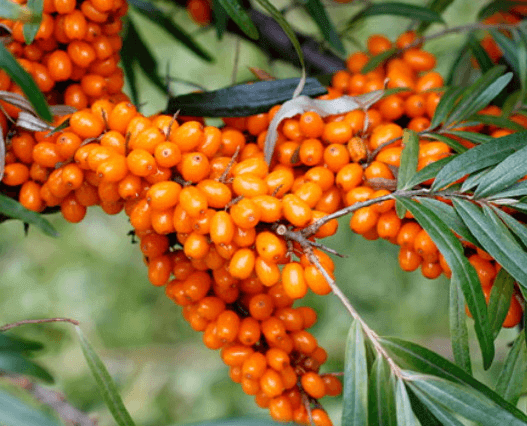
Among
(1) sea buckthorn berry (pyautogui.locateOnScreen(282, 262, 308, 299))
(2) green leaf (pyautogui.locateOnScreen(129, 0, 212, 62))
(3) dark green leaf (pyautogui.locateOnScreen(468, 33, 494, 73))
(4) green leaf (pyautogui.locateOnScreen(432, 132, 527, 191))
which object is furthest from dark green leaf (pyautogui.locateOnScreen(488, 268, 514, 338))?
Result: (2) green leaf (pyautogui.locateOnScreen(129, 0, 212, 62))

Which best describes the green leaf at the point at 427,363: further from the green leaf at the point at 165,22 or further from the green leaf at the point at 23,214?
the green leaf at the point at 165,22

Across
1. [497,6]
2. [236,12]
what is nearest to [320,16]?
[236,12]

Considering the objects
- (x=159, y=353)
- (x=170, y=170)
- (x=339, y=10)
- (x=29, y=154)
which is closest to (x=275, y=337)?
(x=170, y=170)

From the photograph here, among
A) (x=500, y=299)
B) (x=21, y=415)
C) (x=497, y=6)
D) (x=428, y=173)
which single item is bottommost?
(x=21, y=415)

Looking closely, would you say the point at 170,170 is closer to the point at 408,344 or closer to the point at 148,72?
the point at 408,344

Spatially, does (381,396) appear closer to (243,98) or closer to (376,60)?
(243,98)

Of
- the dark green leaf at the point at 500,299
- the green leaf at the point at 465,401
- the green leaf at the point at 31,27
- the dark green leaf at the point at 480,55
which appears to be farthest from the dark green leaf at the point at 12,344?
the dark green leaf at the point at 480,55

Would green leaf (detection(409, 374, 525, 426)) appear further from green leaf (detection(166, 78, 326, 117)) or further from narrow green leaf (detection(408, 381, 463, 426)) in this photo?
green leaf (detection(166, 78, 326, 117))
